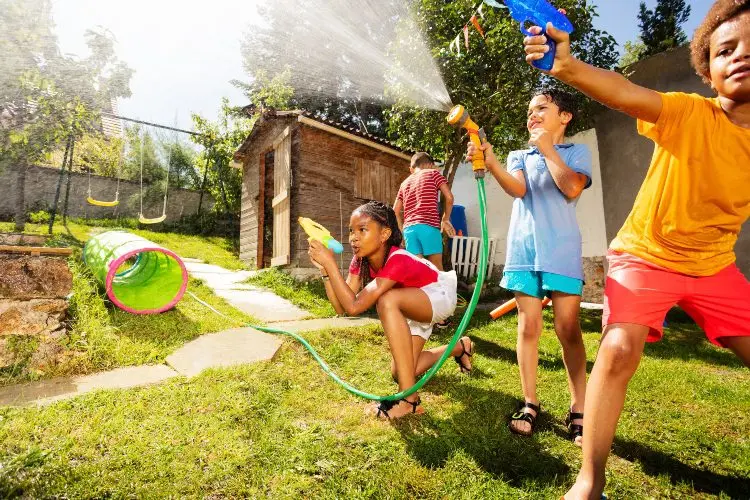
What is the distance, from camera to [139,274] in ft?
15.1

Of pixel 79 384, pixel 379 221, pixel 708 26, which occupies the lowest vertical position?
pixel 79 384

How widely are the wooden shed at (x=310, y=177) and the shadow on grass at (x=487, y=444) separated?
611cm

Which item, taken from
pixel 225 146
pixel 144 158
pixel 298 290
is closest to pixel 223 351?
pixel 298 290

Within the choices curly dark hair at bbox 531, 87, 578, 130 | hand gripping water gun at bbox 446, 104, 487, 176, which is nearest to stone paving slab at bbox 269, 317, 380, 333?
hand gripping water gun at bbox 446, 104, 487, 176

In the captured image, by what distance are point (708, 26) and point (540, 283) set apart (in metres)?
1.35

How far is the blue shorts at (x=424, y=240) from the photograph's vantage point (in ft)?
15.2

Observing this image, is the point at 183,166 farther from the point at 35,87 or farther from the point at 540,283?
the point at 540,283

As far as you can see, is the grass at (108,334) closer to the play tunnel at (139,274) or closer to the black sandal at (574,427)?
the play tunnel at (139,274)

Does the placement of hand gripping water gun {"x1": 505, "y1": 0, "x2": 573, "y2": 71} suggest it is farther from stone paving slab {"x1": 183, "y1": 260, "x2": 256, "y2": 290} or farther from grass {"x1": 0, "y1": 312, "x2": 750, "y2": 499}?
stone paving slab {"x1": 183, "y1": 260, "x2": 256, "y2": 290}

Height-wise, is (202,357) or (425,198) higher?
(425,198)

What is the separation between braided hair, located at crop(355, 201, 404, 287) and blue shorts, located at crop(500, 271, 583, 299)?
2.59 feet

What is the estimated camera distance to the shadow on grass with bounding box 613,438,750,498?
1669 mm

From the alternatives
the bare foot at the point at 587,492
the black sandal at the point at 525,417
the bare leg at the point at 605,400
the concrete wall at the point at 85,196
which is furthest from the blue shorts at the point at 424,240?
the concrete wall at the point at 85,196

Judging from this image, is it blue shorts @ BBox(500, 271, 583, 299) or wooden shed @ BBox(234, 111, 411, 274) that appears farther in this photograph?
wooden shed @ BBox(234, 111, 411, 274)
